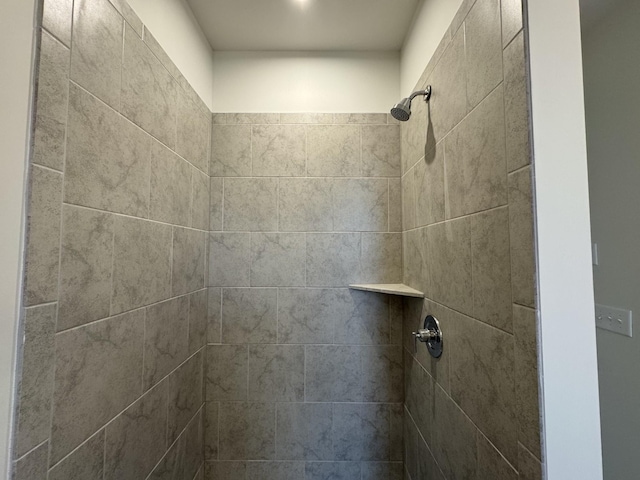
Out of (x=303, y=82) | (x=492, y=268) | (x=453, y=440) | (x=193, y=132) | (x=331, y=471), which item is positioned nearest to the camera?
(x=492, y=268)

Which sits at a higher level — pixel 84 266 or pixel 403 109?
pixel 403 109

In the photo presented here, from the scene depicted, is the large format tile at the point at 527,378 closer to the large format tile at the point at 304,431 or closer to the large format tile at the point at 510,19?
the large format tile at the point at 510,19

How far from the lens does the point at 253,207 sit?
5.21ft

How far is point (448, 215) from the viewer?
993 mm

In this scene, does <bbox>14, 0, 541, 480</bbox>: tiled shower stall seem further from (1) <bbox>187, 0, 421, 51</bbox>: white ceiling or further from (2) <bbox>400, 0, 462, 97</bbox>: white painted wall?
(1) <bbox>187, 0, 421, 51</bbox>: white ceiling

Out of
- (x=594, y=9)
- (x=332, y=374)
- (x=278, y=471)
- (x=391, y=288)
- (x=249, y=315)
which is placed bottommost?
(x=278, y=471)

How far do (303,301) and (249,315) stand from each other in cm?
30

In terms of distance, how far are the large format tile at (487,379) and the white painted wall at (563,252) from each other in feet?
0.32

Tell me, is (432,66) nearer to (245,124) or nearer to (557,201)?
(557,201)

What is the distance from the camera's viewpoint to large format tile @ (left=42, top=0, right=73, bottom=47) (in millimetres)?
610

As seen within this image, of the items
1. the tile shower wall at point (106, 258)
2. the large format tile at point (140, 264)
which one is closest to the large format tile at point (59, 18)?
the tile shower wall at point (106, 258)

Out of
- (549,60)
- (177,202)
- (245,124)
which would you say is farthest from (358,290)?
(549,60)

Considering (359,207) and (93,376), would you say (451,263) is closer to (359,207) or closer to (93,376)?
(359,207)

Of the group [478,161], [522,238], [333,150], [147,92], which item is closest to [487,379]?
[522,238]
